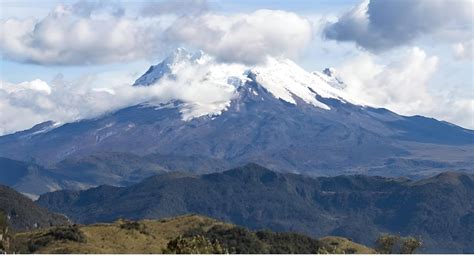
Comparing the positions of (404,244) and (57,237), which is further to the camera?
(57,237)

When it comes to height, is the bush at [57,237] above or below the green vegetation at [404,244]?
above

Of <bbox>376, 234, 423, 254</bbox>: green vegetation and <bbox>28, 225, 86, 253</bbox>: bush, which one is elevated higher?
<bbox>28, 225, 86, 253</bbox>: bush

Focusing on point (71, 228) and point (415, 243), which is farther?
point (71, 228)

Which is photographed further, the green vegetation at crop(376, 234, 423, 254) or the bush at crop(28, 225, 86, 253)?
the bush at crop(28, 225, 86, 253)

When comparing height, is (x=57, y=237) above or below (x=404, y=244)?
above

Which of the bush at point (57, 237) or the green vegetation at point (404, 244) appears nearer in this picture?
the green vegetation at point (404, 244)
